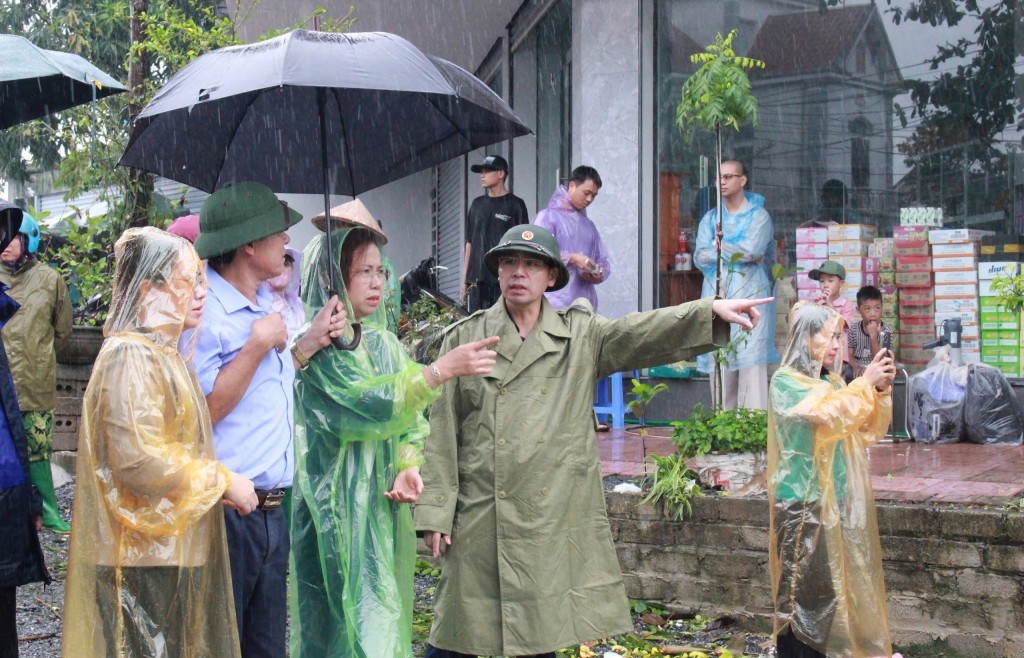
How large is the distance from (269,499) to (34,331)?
484 centimetres

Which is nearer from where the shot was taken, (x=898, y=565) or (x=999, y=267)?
(x=898, y=565)

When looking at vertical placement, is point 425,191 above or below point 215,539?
above

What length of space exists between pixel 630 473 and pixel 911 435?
117 inches

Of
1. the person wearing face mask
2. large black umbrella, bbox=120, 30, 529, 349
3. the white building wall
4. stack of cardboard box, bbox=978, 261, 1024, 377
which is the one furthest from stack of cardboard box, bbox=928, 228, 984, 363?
the person wearing face mask

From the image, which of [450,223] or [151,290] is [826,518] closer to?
[151,290]

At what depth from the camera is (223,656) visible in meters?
3.28

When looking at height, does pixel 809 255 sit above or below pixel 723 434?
above

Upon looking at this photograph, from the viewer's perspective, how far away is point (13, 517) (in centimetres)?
387

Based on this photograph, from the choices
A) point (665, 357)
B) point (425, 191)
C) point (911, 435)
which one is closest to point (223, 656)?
point (665, 357)

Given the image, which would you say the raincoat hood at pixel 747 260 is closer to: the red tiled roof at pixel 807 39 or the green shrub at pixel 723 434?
the red tiled roof at pixel 807 39

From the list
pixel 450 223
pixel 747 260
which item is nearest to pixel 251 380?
pixel 747 260

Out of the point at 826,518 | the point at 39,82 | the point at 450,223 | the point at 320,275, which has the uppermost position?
the point at 450,223

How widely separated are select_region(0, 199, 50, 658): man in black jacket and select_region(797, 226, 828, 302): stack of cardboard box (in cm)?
713

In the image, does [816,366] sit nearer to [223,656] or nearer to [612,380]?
[223,656]
